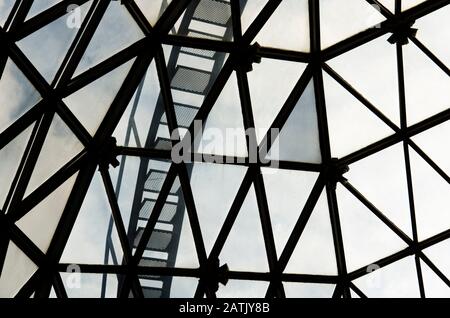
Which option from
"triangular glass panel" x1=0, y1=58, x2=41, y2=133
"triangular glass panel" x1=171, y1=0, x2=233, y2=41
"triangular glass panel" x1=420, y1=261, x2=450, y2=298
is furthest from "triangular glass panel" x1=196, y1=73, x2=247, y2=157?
"triangular glass panel" x1=420, y1=261, x2=450, y2=298

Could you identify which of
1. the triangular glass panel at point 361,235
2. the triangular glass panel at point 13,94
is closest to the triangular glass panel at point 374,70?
the triangular glass panel at point 361,235

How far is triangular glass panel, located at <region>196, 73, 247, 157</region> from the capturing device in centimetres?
2208

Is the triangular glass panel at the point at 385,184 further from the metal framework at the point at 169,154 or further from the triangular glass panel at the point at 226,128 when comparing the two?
the triangular glass panel at the point at 226,128

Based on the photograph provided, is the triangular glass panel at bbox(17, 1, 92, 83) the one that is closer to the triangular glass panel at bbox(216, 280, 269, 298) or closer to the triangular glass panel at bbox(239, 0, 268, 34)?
the triangular glass panel at bbox(239, 0, 268, 34)

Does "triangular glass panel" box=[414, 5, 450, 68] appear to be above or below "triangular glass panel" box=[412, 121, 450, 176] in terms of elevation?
above

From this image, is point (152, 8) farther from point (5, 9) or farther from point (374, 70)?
point (374, 70)

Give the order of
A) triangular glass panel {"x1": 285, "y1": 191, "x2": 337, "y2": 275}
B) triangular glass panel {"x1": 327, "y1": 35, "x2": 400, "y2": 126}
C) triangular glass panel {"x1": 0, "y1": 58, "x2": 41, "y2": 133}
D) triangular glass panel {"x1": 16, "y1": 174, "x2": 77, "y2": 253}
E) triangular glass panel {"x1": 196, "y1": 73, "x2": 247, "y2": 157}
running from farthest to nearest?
triangular glass panel {"x1": 285, "y1": 191, "x2": 337, "y2": 275}
triangular glass panel {"x1": 327, "y1": 35, "x2": 400, "y2": 126}
triangular glass panel {"x1": 196, "y1": 73, "x2": 247, "y2": 157}
triangular glass panel {"x1": 16, "y1": 174, "x2": 77, "y2": 253}
triangular glass panel {"x1": 0, "y1": 58, "x2": 41, "y2": 133}

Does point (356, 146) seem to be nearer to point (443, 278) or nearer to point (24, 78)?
point (443, 278)

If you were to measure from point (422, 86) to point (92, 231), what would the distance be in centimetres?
1097

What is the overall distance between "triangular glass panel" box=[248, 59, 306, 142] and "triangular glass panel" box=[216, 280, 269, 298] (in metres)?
4.64

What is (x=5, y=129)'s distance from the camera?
18156 mm

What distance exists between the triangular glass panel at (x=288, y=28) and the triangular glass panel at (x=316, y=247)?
4988 millimetres

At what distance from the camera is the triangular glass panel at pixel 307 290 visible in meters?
23.8
